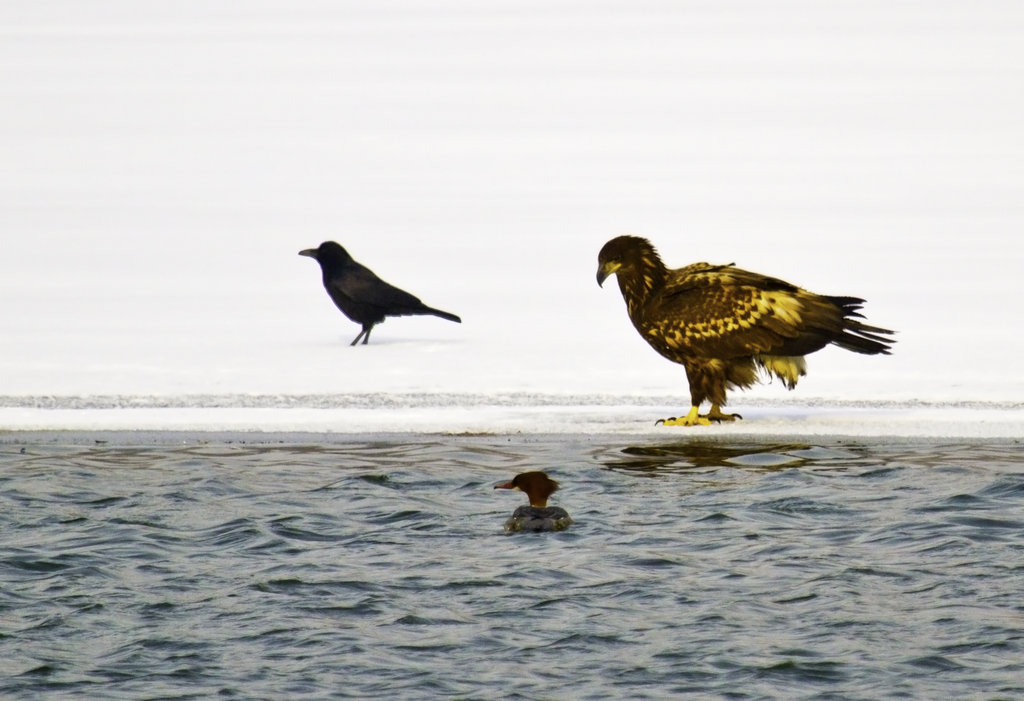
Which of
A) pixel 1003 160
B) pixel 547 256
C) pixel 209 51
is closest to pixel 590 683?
pixel 547 256

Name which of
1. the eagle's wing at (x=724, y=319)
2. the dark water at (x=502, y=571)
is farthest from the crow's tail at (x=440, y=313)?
the dark water at (x=502, y=571)

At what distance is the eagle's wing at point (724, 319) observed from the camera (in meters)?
10.7

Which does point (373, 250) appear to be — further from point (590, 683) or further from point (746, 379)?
point (590, 683)

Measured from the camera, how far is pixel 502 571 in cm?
729

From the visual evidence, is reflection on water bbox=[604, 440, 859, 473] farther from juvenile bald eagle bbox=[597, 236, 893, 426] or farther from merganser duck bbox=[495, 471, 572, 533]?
merganser duck bbox=[495, 471, 572, 533]

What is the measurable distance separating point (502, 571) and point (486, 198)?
46.6 feet

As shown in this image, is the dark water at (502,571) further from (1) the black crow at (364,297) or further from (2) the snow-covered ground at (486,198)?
(1) the black crow at (364,297)

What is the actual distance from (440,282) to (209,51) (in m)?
12.2

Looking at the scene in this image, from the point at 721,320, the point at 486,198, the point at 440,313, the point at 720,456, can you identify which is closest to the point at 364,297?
the point at 440,313

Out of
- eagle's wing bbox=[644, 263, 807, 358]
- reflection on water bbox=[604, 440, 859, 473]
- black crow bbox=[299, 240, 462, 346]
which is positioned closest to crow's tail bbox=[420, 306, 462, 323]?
black crow bbox=[299, 240, 462, 346]

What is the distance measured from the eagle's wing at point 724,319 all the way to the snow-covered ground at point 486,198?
55 centimetres

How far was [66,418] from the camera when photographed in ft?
35.2

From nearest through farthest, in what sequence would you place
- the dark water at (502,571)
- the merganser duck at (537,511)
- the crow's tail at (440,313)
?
the dark water at (502,571)
the merganser duck at (537,511)
the crow's tail at (440,313)

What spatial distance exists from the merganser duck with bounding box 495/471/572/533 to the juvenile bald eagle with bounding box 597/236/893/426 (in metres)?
2.62
